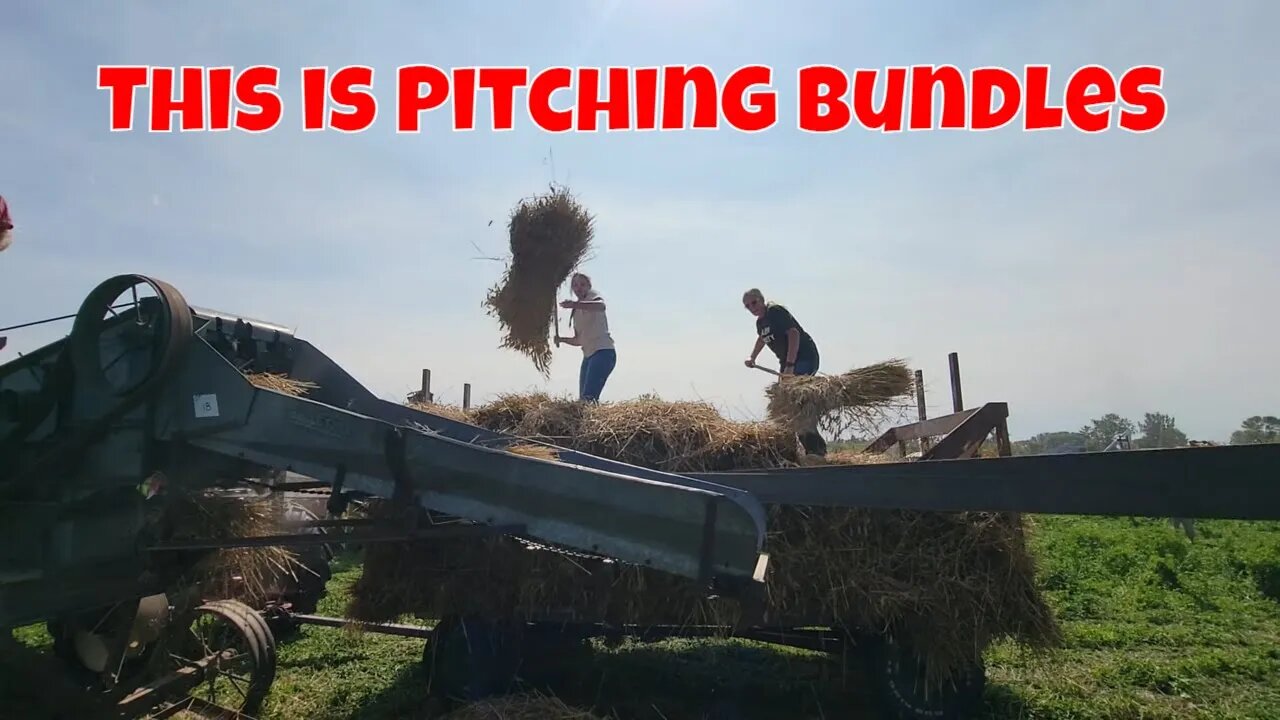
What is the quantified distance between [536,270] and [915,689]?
4676 millimetres

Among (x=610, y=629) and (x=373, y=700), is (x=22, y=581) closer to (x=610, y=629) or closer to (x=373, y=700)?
(x=373, y=700)

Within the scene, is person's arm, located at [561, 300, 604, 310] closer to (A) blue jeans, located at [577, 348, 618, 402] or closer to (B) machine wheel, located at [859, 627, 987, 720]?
(A) blue jeans, located at [577, 348, 618, 402]

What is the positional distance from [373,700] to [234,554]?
61.6 inches

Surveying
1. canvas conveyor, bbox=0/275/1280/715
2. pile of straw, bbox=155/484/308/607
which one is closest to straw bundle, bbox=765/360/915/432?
canvas conveyor, bbox=0/275/1280/715

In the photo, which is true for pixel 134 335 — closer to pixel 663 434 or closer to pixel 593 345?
pixel 663 434

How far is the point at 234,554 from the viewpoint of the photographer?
5180 mm

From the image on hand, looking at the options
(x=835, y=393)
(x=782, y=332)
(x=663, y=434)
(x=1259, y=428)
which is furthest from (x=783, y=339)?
(x=1259, y=428)

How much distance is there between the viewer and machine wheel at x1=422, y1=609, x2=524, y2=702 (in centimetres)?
529

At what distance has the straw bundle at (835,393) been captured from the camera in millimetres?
5941

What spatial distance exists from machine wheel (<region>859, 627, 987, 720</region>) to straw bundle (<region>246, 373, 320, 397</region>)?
361 centimetres

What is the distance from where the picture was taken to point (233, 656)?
5.69 m

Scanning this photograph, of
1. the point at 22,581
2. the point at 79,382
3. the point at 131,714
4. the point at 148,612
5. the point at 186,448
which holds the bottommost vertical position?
the point at 131,714

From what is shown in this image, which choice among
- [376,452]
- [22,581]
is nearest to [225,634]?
[22,581]

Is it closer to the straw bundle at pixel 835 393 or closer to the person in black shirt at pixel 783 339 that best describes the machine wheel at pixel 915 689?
the straw bundle at pixel 835 393
